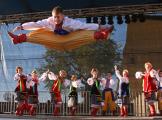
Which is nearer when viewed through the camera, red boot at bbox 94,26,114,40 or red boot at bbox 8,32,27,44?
red boot at bbox 94,26,114,40

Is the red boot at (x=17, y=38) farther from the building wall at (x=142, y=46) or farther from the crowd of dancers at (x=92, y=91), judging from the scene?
the building wall at (x=142, y=46)

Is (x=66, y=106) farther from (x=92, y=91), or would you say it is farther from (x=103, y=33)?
(x=103, y=33)

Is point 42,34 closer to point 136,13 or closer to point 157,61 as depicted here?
point 136,13

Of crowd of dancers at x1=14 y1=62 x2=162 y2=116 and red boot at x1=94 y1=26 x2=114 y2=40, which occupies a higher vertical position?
red boot at x1=94 y1=26 x2=114 y2=40

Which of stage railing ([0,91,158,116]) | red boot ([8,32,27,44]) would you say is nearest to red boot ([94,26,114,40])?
red boot ([8,32,27,44])

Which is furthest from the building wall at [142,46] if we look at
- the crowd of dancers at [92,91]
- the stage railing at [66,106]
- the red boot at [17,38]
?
the red boot at [17,38]

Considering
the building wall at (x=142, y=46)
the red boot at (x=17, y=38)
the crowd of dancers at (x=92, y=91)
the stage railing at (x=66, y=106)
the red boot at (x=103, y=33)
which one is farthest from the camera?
the building wall at (x=142, y=46)

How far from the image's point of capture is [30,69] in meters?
12.9

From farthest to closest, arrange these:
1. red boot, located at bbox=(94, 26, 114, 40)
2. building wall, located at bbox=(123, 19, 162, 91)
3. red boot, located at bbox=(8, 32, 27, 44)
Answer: building wall, located at bbox=(123, 19, 162, 91), red boot, located at bbox=(8, 32, 27, 44), red boot, located at bbox=(94, 26, 114, 40)

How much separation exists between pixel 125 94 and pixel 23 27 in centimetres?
291

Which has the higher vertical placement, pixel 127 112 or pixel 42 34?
pixel 42 34

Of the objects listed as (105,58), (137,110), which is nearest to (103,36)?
(137,110)

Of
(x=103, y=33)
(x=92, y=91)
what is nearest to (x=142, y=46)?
(x=92, y=91)

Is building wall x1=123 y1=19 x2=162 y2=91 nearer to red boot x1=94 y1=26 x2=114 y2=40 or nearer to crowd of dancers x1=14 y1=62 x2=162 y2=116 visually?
crowd of dancers x1=14 y1=62 x2=162 y2=116
